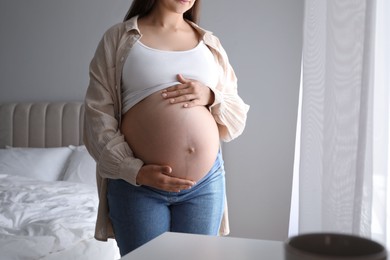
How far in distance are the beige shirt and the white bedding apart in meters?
0.48

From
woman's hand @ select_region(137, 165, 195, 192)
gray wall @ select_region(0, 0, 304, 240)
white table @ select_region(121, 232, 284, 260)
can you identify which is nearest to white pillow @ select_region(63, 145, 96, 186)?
gray wall @ select_region(0, 0, 304, 240)

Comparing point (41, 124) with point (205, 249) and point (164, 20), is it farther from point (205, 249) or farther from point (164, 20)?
point (205, 249)

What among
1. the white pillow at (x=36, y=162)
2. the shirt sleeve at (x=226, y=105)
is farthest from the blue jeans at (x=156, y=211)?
the white pillow at (x=36, y=162)

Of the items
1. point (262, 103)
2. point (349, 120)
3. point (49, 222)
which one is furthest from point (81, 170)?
point (349, 120)

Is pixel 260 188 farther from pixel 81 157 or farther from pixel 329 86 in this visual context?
pixel 329 86

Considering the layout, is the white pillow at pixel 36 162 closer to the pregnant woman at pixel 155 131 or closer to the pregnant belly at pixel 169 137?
the pregnant woman at pixel 155 131

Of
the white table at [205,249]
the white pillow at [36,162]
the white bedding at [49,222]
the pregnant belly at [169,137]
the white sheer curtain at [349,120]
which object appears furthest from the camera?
the white pillow at [36,162]

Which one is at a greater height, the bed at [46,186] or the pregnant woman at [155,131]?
the pregnant woman at [155,131]

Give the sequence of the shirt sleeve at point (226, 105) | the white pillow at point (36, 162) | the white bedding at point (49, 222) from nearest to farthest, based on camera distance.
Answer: the shirt sleeve at point (226, 105) → the white bedding at point (49, 222) → the white pillow at point (36, 162)

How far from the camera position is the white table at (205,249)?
715mm

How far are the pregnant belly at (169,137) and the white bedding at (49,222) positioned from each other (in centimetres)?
65

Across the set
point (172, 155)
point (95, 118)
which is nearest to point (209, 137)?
point (172, 155)

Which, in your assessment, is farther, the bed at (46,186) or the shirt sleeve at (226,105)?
the bed at (46,186)

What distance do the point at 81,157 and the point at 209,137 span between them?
5.90 feet
